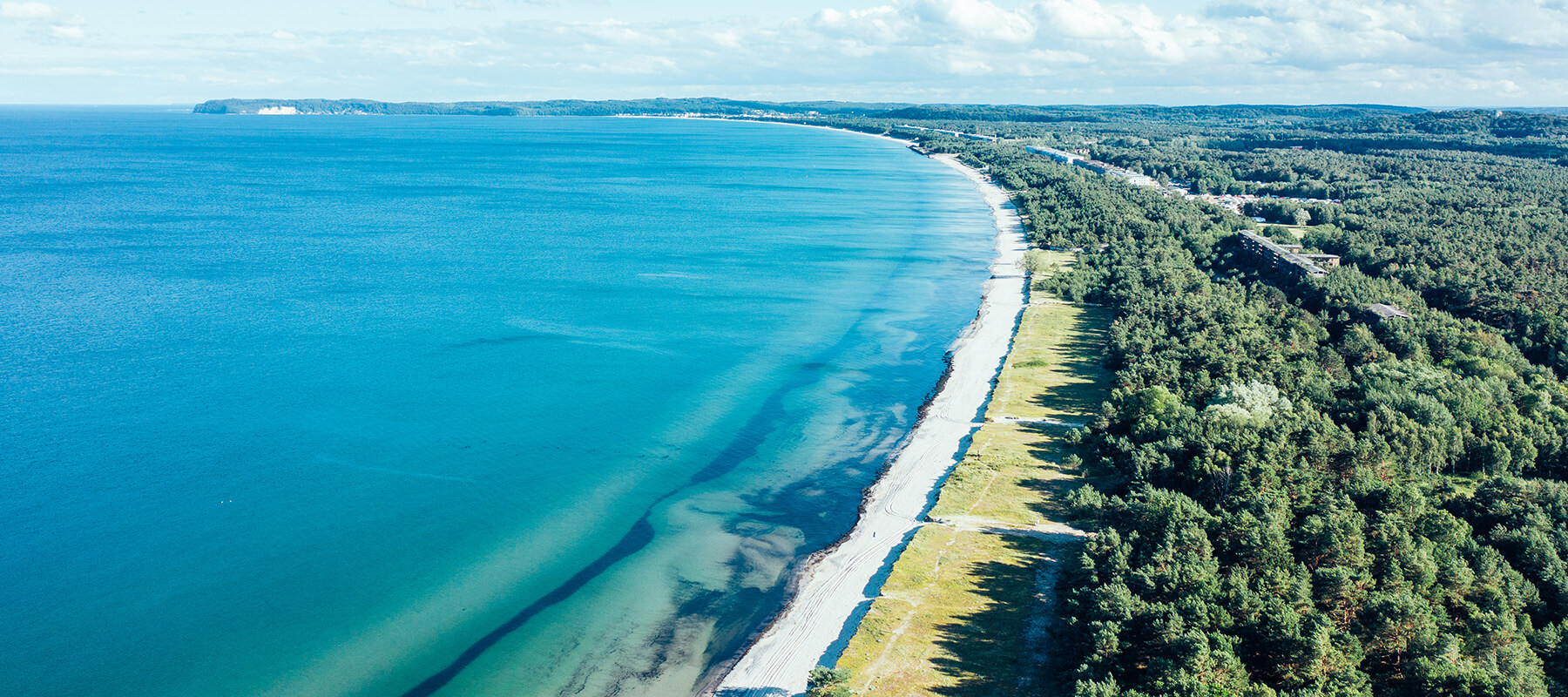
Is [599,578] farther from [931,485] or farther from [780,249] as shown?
[780,249]

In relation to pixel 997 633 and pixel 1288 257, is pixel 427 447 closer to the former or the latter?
pixel 997 633

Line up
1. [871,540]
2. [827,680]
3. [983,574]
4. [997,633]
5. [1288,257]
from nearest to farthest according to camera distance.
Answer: [827,680]
[997,633]
[983,574]
[871,540]
[1288,257]

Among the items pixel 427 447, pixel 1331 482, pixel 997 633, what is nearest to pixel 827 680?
pixel 997 633

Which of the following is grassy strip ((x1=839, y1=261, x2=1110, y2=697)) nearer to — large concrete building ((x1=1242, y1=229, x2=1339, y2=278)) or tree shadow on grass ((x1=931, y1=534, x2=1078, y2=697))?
tree shadow on grass ((x1=931, y1=534, x2=1078, y2=697))

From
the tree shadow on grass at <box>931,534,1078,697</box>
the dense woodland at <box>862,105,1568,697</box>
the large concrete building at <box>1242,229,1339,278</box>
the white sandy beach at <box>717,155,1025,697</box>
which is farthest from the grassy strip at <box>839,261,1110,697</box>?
the large concrete building at <box>1242,229,1339,278</box>

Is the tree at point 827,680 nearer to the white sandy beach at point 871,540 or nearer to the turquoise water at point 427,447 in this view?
the white sandy beach at point 871,540

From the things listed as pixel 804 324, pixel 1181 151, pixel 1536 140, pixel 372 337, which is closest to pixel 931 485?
pixel 804 324
